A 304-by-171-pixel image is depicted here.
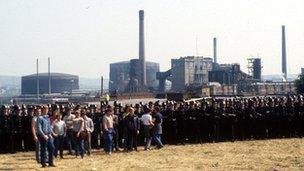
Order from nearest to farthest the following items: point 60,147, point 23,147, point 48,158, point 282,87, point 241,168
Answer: point 241,168, point 48,158, point 60,147, point 23,147, point 282,87

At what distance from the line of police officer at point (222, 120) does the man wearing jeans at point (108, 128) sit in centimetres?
108

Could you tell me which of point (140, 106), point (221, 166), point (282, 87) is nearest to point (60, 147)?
point (140, 106)

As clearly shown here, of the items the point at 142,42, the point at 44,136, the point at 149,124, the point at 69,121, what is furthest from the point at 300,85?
the point at 142,42

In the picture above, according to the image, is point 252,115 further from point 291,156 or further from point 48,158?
point 48,158

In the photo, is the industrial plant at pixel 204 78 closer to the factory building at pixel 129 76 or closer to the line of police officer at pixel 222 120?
the factory building at pixel 129 76

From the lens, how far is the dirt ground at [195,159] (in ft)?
48.6

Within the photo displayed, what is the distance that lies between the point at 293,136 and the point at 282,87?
70.0 m

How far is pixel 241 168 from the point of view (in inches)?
559

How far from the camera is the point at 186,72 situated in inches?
4316

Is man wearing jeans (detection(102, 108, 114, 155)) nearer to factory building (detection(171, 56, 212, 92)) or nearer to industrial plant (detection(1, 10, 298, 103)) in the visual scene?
industrial plant (detection(1, 10, 298, 103))

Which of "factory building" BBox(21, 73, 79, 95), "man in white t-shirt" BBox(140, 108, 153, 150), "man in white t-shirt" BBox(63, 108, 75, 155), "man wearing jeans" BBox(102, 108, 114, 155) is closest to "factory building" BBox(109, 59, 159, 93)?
"factory building" BBox(21, 73, 79, 95)

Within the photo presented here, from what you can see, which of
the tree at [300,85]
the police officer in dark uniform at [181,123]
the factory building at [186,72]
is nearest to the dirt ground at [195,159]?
the police officer in dark uniform at [181,123]

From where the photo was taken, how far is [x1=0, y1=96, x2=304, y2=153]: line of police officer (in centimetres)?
2052

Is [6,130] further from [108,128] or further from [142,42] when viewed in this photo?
[142,42]
